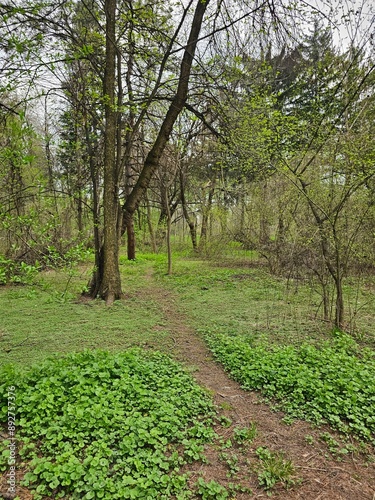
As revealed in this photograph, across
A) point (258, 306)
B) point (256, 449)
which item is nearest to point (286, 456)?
point (256, 449)

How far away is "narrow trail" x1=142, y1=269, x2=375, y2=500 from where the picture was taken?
2.21 metres

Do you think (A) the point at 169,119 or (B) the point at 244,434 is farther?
(A) the point at 169,119

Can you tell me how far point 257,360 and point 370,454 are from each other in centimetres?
150

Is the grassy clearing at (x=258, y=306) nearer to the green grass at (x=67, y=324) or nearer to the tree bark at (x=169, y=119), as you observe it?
the green grass at (x=67, y=324)

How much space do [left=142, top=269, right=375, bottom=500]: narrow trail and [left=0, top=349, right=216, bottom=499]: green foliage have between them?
19cm

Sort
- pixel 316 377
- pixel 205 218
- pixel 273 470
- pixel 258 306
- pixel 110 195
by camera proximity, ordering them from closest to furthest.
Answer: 1. pixel 273 470
2. pixel 316 377
3. pixel 258 306
4. pixel 110 195
5. pixel 205 218

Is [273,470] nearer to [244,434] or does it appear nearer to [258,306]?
[244,434]

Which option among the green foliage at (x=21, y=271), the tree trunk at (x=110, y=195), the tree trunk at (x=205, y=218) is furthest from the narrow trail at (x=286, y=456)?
the tree trunk at (x=205, y=218)

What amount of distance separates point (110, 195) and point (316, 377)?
17.3 ft

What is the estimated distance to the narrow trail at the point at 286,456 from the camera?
221cm

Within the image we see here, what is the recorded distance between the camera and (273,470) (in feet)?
7.59

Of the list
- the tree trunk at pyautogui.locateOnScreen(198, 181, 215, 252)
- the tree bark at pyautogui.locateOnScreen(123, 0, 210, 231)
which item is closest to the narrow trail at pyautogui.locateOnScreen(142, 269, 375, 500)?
the tree bark at pyautogui.locateOnScreen(123, 0, 210, 231)

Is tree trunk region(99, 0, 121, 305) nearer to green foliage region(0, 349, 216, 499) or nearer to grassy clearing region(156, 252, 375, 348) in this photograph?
grassy clearing region(156, 252, 375, 348)

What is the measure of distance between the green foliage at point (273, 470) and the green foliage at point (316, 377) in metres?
0.64
